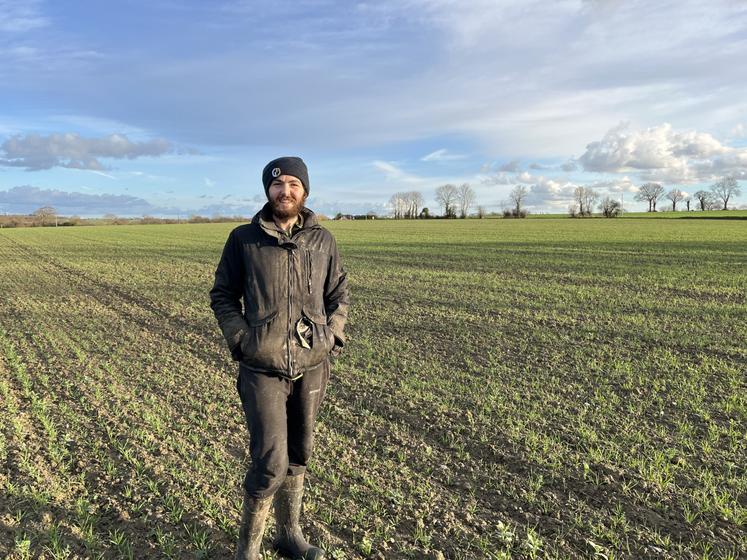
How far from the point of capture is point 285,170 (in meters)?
3.06

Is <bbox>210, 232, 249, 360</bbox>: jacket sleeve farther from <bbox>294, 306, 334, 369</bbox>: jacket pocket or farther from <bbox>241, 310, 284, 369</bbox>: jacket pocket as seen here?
<bbox>294, 306, 334, 369</bbox>: jacket pocket

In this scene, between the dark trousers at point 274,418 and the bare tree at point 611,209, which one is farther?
the bare tree at point 611,209

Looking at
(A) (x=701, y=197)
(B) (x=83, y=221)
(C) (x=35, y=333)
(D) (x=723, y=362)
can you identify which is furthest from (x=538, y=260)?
(A) (x=701, y=197)

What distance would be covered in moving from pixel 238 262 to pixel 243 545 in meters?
1.77

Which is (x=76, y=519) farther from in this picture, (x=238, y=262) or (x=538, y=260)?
(x=538, y=260)

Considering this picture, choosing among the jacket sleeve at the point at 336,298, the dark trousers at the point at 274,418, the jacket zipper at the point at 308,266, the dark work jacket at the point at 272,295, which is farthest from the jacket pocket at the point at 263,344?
the jacket sleeve at the point at 336,298

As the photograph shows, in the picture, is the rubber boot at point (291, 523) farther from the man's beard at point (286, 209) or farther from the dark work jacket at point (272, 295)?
the man's beard at point (286, 209)

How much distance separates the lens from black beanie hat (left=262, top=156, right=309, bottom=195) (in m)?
3.06

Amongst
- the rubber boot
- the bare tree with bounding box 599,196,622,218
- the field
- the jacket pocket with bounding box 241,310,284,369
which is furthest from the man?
the bare tree with bounding box 599,196,622,218

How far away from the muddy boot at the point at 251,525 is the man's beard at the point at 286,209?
1692 millimetres

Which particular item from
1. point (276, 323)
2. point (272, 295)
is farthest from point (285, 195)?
point (276, 323)

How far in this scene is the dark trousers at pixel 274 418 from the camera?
303cm

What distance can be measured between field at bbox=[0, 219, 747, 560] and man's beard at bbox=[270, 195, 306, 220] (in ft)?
7.52

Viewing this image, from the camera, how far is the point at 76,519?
396 cm
